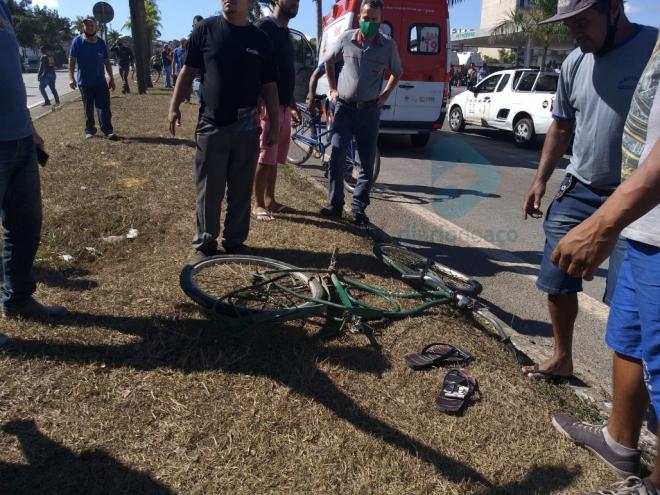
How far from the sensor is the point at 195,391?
2.63 metres

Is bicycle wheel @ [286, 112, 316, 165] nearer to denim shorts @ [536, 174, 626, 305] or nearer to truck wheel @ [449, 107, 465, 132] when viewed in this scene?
denim shorts @ [536, 174, 626, 305]

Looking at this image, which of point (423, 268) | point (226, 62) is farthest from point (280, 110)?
point (423, 268)

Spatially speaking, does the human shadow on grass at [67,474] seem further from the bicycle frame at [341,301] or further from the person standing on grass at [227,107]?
the person standing on grass at [227,107]

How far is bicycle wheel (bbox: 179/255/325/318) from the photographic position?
3.15m

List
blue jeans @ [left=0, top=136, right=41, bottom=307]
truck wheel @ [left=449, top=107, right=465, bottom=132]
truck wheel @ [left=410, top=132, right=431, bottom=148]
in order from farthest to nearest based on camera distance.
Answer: truck wheel @ [left=449, top=107, right=465, bottom=132]
truck wheel @ [left=410, top=132, right=431, bottom=148]
blue jeans @ [left=0, top=136, right=41, bottom=307]

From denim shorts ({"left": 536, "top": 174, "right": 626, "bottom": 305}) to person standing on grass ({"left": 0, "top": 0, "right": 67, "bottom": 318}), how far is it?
2.79 meters

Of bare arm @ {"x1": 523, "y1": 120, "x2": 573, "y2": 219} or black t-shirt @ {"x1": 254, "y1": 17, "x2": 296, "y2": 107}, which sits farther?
black t-shirt @ {"x1": 254, "y1": 17, "x2": 296, "y2": 107}

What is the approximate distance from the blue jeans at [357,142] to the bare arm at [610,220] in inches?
150

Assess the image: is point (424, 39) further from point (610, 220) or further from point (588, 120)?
point (610, 220)

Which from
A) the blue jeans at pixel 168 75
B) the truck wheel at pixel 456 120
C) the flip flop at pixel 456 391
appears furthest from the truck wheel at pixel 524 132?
the blue jeans at pixel 168 75

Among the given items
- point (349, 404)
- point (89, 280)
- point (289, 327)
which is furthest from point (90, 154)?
point (349, 404)

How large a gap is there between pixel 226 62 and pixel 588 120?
231cm

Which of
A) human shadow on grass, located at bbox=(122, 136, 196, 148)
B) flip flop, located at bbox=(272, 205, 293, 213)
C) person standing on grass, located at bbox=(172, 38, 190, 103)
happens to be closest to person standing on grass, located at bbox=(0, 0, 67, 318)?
flip flop, located at bbox=(272, 205, 293, 213)

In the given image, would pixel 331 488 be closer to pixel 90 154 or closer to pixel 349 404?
pixel 349 404
